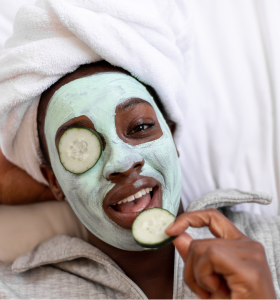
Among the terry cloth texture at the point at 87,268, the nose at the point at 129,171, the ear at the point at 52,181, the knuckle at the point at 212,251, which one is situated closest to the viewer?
the knuckle at the point at 212,251

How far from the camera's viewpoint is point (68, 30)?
3.47 ft

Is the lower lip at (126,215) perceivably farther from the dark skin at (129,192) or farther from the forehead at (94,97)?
the forehead at (94,97)

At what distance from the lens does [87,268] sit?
1.26m

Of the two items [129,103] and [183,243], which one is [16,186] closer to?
[129,103]

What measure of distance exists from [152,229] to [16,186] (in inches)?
35.7

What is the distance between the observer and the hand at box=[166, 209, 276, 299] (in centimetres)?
68

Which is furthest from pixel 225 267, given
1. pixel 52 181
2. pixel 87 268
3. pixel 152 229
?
pixel 52 181

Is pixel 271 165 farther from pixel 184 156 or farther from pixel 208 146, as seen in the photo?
pixel 184 156

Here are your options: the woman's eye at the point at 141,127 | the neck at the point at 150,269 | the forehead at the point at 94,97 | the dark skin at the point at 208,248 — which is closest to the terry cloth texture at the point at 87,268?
the neck at the point at 150,269

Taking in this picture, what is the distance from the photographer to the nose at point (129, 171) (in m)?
0.94

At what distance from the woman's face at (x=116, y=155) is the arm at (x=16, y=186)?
1.45 ft

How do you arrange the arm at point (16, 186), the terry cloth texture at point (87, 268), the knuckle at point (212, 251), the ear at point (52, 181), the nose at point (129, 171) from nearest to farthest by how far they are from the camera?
the knuckle at point (212, 251) → the nose at point (129, 171) → the terry cloth texture at point (87, 268) → the ear at point (52, 181) → the arm at point (16, 186)

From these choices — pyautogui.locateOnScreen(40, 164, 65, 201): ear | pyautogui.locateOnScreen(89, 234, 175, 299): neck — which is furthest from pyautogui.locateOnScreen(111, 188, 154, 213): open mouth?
pyautogui.locateOnScreen(40, 164, 65, 201): ear

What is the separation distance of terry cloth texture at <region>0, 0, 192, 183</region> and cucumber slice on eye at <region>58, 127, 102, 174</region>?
0.80ft
